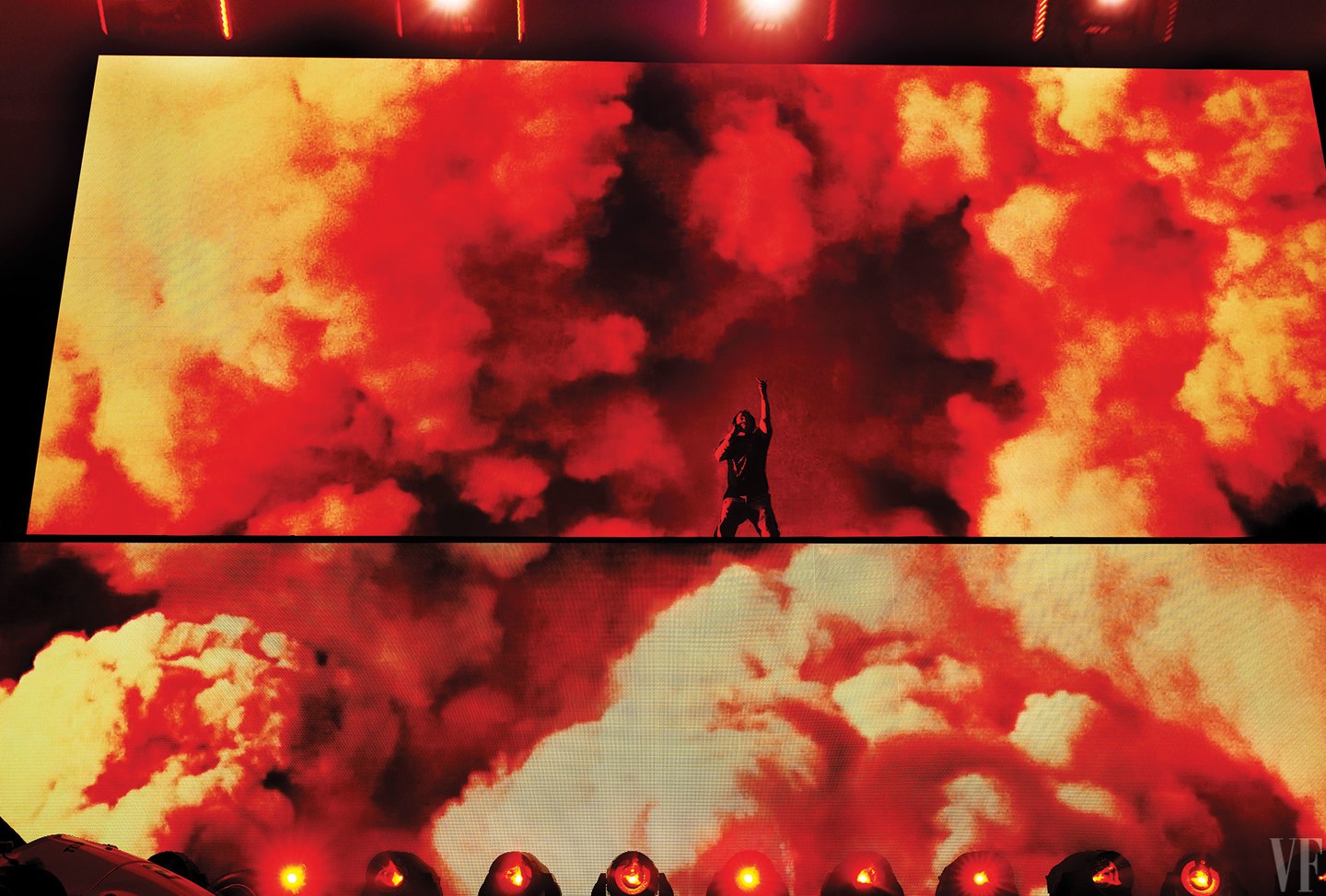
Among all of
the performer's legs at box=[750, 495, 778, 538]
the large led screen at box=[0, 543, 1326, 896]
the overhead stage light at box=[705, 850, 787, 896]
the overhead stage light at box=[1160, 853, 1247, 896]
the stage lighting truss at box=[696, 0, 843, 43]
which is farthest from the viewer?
the stage lighting truss at box=[696, 0, 843, 43]

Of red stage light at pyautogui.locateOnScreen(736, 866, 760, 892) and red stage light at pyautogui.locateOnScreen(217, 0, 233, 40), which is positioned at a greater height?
red stage light at pyautogui.locateOnScreen(217, 0, 233, 40)

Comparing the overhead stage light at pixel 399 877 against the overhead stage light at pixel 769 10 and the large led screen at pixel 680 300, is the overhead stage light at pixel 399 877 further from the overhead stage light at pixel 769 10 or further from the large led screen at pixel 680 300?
the overhead stage light at pixel 769 10

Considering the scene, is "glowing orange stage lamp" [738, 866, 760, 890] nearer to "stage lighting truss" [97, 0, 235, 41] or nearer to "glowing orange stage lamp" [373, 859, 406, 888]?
"glowing orange stage lamp" [373, 859, 406, 888]

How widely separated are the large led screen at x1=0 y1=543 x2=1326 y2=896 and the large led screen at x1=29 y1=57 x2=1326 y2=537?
228 millimetres

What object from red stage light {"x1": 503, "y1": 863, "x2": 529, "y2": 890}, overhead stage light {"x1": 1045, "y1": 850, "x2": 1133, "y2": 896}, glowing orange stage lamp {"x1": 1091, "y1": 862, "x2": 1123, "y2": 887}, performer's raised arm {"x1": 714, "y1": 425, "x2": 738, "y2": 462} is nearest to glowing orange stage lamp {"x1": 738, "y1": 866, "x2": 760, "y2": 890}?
red stage light {"x1": 503, "y1": 863, "x2": 529, "y2": 890}

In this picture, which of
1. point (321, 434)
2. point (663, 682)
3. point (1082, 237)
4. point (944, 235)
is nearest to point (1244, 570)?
point (1082, 237)

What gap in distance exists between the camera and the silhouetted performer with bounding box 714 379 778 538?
3801mm

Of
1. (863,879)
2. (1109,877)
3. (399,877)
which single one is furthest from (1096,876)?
(399,877)

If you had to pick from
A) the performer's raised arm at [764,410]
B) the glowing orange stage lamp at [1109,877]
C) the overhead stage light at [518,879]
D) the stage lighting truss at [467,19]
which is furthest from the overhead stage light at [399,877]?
the stage lighting truss at [467,19]

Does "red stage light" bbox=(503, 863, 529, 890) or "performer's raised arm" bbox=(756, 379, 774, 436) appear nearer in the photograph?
"red stage light" bbox=(503, 863, 529, 890)

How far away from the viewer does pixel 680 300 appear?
161 inches

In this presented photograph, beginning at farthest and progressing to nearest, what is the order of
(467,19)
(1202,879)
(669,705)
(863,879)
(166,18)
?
(467,19) → (166,18) → (669,705) → (863,879) → (1202,879)

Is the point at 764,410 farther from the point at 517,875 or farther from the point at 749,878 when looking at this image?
the point at 517,875

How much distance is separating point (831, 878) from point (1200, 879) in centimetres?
122
